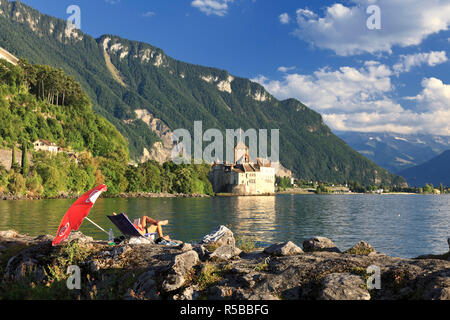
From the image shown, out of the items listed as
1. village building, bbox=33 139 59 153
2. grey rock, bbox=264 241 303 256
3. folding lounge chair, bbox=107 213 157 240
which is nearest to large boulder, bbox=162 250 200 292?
grey rock, bbox=264 241 303 256

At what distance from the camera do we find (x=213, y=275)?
30.0ft

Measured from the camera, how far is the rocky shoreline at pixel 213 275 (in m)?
7.94

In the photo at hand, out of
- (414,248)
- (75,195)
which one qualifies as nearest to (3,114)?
(75,195)

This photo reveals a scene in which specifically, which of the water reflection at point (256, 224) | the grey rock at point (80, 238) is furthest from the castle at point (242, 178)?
the grey rock at point (80, 238)

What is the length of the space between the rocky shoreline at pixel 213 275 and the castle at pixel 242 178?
15099cm

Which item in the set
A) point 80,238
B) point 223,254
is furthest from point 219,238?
point 80,238

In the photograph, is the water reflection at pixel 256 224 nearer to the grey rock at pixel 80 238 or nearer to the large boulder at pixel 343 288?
the grey rock at pixel 80 238

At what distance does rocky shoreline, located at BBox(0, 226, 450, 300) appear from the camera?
26.0ft

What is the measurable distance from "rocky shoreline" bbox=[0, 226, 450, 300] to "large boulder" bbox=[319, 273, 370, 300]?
2 centimetres
